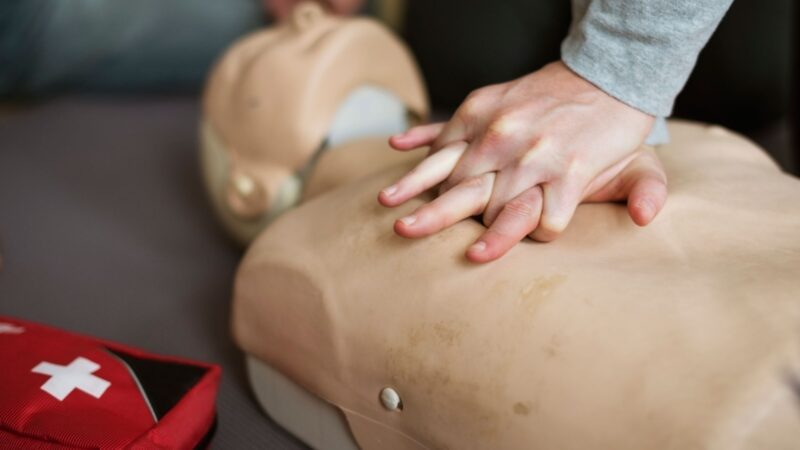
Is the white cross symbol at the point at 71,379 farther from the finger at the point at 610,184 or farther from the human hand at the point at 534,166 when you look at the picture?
the finger at the point at 610,184

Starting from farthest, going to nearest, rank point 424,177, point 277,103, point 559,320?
point 277,103, point 424,177, point 559,320

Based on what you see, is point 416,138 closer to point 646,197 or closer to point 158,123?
point 646,197

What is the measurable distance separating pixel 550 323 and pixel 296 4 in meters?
1.06

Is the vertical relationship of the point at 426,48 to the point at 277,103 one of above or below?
below

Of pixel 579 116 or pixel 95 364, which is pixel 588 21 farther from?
pixel 95 364

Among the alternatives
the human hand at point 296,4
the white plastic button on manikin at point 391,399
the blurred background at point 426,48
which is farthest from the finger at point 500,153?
the human hand at point 296,4

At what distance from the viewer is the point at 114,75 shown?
1562mm

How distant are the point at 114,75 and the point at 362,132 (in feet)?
2.70

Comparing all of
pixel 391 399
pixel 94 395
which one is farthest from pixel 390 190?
pixel 94 395

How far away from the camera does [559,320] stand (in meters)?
0.52

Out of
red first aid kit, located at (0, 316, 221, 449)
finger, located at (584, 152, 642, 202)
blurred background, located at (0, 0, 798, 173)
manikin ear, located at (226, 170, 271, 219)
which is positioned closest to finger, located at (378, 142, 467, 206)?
finger, located at (584, 152, 642, 202)

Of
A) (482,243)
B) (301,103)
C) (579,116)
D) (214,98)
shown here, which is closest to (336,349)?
(482,243)

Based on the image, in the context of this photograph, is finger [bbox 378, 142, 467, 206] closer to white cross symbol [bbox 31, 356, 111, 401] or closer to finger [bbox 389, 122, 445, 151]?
finger [bbox 389, 122, 445, 151]

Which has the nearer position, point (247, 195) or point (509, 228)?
point (509, 228)
